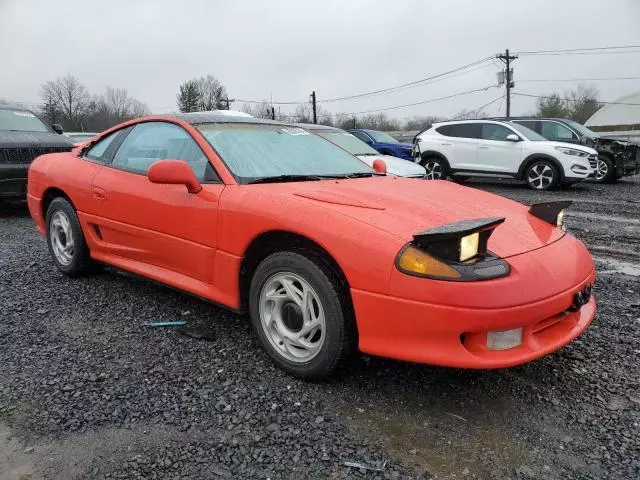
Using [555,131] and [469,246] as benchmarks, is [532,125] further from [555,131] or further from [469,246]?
[469,246]

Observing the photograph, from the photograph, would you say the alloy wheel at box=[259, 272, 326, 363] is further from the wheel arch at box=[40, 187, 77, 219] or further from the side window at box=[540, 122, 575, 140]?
the side window at box=[540, 122, 575, 140]

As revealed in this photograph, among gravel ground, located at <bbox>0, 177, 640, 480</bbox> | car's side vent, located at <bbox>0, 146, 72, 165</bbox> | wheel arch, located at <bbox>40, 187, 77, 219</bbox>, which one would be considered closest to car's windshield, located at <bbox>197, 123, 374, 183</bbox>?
gravel ground, located at <bbox>0, 177, 640, 480</bbox>

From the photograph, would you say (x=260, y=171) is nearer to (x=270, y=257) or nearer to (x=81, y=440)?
(x=270, y=257)

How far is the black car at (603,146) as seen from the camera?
12.2 m

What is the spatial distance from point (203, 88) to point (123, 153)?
74.4 m

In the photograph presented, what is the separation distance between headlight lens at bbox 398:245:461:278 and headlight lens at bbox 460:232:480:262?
0.31ft

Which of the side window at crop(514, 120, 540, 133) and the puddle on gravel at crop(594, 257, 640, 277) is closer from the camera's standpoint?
the puddle on gravel at crop(594, 257, 640, 277)

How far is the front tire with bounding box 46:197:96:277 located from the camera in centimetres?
406

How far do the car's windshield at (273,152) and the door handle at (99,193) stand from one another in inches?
37.2

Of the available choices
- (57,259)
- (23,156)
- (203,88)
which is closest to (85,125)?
(203,88)

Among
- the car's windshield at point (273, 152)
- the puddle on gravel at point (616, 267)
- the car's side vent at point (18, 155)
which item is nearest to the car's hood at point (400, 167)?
the puddle on gravel at point (616, 267)

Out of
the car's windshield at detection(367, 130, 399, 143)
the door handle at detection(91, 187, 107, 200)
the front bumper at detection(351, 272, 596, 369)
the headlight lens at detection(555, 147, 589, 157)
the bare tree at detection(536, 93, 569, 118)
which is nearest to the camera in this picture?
the front bumper at detection(351, 272, 596, 369)

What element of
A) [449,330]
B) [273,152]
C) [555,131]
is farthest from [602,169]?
[449,330]

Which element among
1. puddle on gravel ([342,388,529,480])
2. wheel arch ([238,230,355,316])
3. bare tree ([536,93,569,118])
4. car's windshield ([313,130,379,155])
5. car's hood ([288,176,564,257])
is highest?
bare tree ([536,93,569,118])
